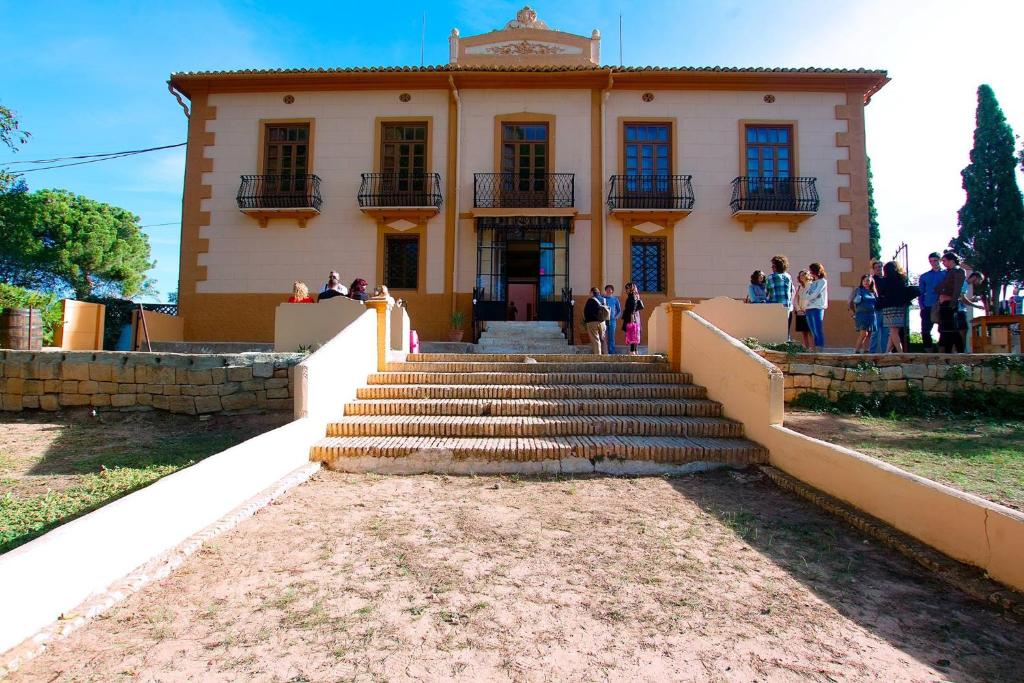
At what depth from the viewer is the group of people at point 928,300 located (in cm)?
688

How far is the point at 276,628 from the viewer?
214cm

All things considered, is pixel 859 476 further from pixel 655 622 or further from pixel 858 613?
pixel 655 622

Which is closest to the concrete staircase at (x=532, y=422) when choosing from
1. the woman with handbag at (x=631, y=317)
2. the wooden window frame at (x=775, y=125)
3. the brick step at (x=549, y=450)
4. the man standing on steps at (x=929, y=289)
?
the brick step at (x=549, y=450)

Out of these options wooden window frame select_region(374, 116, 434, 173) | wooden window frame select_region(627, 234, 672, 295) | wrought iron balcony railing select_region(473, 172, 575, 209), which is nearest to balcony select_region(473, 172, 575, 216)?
wrought iron balcony railing select_region(473, 172, 575, 209)

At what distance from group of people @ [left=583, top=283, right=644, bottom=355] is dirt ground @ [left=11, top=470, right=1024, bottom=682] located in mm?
5323

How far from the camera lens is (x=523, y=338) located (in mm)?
11258

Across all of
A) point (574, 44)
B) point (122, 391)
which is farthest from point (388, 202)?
point (122, 391)

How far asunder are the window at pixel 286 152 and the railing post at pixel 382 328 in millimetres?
7556

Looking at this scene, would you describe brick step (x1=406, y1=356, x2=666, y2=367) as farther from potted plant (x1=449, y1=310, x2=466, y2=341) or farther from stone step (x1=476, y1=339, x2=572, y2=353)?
potted plant (x1=449, y1=310, x2=466, y2=341)

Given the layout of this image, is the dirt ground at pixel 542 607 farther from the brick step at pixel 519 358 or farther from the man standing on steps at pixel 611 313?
the man standing on steps at pixel 611 313

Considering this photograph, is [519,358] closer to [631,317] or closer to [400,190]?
[631,317]

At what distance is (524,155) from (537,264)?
2.69 metres

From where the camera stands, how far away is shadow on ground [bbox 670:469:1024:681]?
2018 millimetres

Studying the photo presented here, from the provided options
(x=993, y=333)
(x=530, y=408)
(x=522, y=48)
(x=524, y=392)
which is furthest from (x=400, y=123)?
(x=993, y=333)
